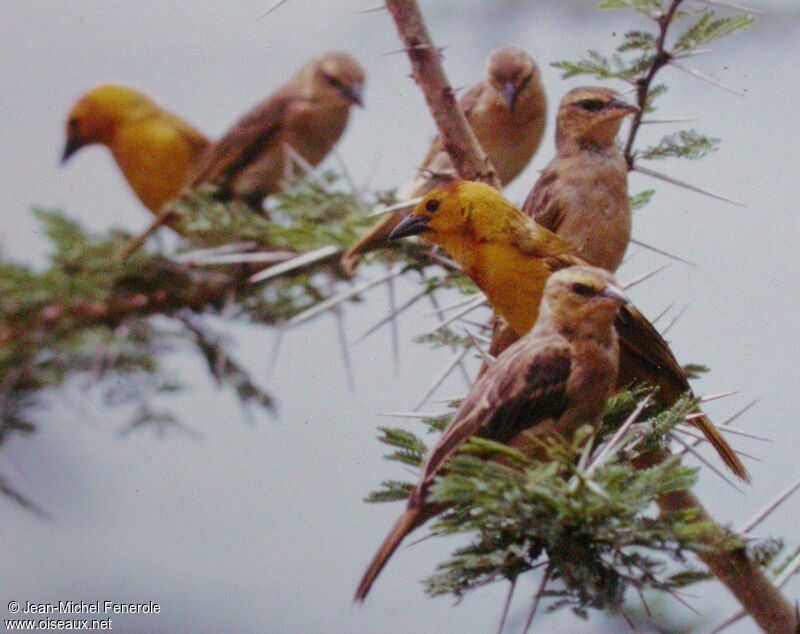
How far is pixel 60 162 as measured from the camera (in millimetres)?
5582

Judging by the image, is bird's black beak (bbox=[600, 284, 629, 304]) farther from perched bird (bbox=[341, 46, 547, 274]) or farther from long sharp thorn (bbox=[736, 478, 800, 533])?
perched bird (bbox=[341, 46, 547, 274])

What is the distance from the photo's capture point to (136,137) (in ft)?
20.0

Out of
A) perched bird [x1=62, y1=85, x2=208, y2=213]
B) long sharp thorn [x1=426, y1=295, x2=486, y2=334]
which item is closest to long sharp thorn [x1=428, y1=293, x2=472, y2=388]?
long sharp thorn [x1=426, y1=295, x2=486, y2=334]

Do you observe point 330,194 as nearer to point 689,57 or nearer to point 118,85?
point 689,57

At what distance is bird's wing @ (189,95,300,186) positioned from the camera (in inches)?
213

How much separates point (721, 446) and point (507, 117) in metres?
1.57

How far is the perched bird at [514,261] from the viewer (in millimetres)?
1996

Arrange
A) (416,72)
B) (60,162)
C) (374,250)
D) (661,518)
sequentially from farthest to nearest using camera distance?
(60,162) < (374,250) < (416,72) < (661,518)

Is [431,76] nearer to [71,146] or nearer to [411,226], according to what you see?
[411,226]

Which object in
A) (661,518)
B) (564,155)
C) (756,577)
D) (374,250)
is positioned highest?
(564,155)

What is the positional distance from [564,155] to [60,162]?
3981 mm

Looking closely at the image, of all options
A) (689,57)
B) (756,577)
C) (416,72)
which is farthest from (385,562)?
(689,57)

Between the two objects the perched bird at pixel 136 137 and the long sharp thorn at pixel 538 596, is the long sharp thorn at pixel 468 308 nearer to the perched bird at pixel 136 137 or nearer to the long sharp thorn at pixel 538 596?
the long sharp thorn at pixel 538 596

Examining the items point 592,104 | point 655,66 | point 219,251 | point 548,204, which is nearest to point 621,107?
point 592,104
